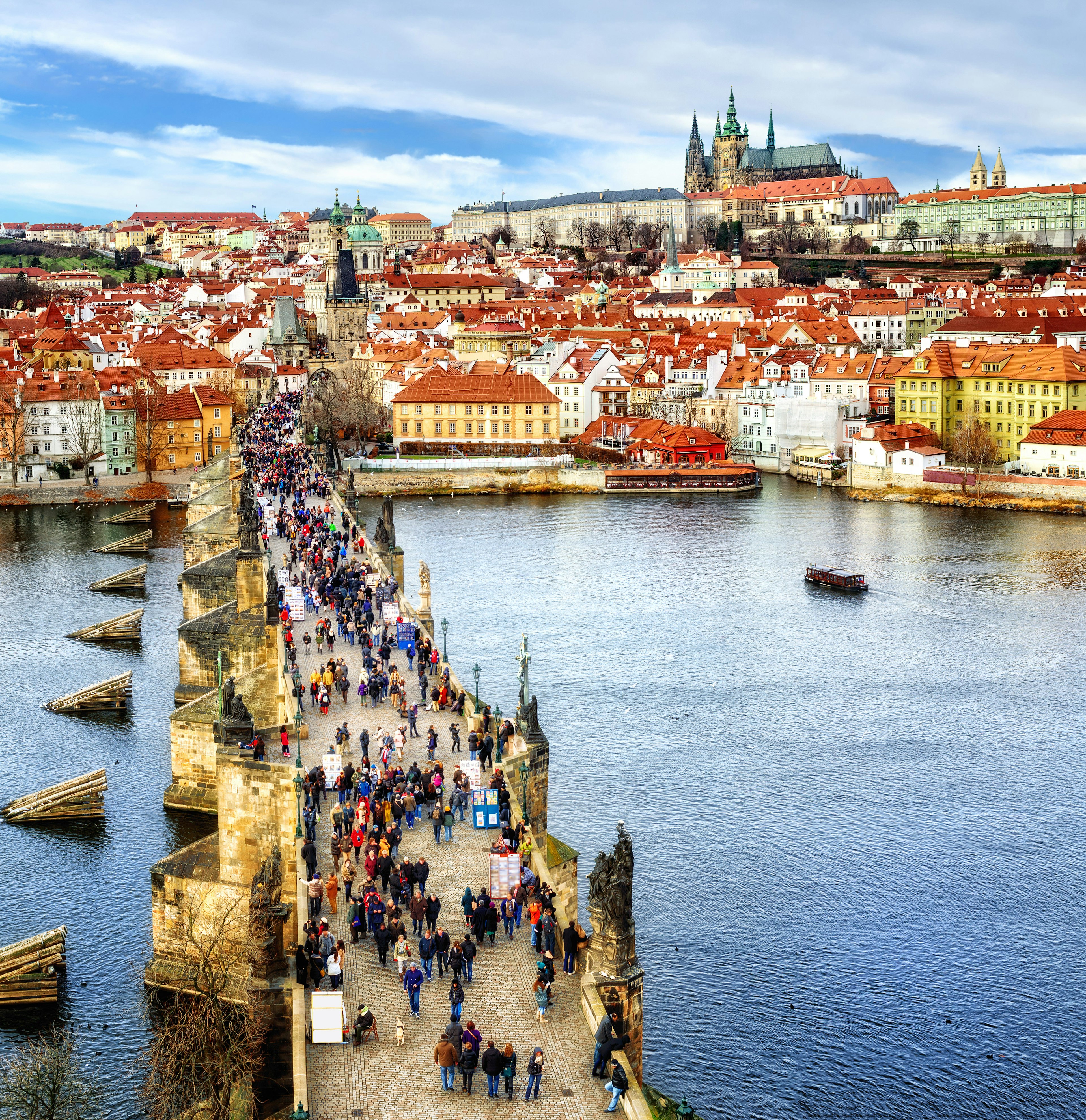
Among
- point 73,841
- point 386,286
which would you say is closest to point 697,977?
point 73,841

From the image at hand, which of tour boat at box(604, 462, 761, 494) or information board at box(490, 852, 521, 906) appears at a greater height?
tour boat at box(604, 462, 761, 494)

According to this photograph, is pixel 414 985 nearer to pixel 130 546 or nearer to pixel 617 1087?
pixel 617 1087

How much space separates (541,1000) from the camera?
44.9ft

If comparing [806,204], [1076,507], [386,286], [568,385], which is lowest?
[1076,507]

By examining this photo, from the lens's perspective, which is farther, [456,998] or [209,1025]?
[209,1025]

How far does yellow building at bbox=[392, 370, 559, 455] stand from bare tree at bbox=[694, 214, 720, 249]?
101363 mm

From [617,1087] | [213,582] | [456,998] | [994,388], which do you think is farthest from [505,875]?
[994,388]

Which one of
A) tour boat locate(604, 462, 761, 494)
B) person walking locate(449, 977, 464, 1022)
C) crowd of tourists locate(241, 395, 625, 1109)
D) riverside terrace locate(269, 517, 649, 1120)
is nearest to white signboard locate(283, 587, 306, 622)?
crowd of tourists locate(241, 395, 625, 1109)

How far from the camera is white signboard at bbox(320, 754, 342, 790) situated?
19219 mm

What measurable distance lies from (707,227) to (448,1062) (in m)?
177

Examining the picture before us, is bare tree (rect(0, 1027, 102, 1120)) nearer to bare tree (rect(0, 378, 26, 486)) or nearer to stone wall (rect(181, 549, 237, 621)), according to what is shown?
stone wall (rect(181, 549, 237, 621))

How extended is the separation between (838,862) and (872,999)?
181 inches

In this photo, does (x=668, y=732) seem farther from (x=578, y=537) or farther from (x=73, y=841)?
(x=578, y=537)

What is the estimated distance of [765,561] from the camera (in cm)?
5250
